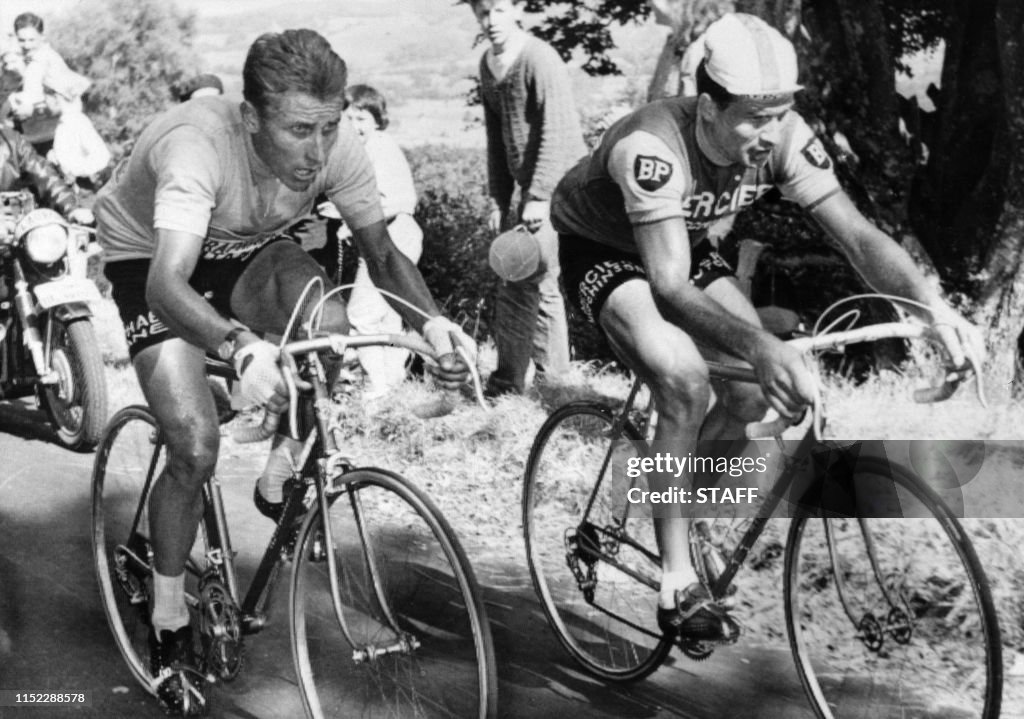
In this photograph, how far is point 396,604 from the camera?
3594 millimetres

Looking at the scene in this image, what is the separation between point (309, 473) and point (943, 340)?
1753mm

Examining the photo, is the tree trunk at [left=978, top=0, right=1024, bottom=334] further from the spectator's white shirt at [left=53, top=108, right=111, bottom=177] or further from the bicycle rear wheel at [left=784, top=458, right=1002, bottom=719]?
the spectator's white shirt at [left=53, top=108, right=111, bottom=177]

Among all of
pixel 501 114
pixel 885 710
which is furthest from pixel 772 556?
pixel 501 114

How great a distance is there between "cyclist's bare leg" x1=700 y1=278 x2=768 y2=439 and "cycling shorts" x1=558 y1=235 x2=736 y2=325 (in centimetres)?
15

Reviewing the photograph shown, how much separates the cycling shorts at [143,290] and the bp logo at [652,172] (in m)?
1.22

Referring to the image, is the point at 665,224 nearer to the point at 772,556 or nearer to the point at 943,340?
the point at 943,340

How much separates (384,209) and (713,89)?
4556 mm

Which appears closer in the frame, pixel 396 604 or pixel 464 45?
pixel 396 604

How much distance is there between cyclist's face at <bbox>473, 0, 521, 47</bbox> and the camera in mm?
7199

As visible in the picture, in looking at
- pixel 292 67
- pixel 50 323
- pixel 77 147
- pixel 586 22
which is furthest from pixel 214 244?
pixel 586 22

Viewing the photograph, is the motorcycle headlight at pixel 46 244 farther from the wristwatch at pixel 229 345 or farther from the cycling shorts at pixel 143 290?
the wristwatch at pixel 229 345

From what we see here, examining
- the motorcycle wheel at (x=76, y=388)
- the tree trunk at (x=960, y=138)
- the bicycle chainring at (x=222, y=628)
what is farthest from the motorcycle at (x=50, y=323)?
the tree trunk at (x=960, y=138)

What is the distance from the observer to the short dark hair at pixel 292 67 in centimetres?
361

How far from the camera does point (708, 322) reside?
12.1ft
